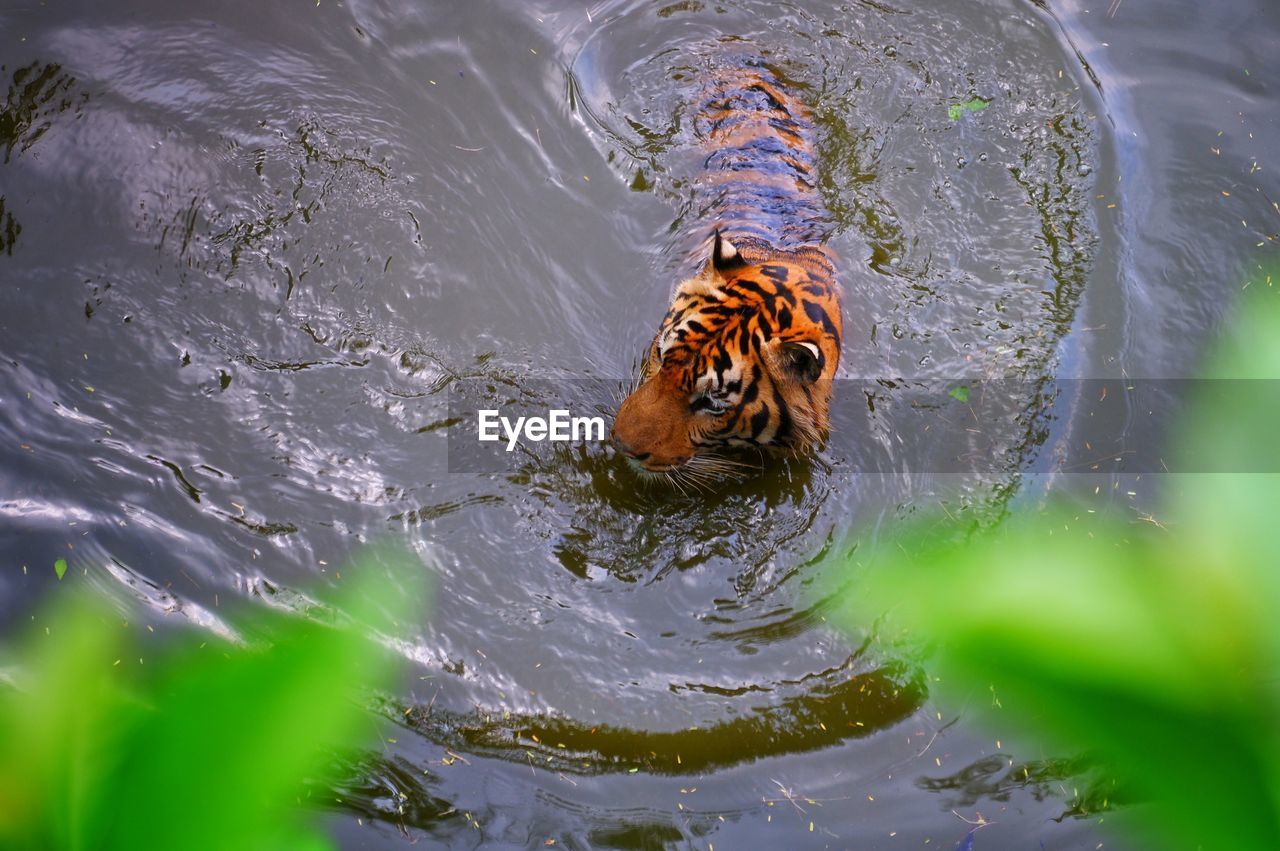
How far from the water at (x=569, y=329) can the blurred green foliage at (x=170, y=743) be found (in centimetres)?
282

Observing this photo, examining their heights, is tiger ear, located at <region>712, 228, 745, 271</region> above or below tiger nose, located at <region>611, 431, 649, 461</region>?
above

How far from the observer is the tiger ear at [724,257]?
11.4ft

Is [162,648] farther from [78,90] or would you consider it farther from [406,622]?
[78,90]

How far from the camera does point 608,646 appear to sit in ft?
11.6

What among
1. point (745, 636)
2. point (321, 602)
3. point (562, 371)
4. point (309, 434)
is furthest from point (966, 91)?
point (321, 602)

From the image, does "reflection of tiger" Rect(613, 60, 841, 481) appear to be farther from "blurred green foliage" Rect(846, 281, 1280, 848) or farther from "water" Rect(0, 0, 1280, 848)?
"blurred green foliage" Rect(846, 281, 1280, 848)

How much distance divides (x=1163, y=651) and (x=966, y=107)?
496 cm

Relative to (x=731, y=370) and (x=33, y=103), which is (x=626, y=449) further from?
(x=33, y=103)

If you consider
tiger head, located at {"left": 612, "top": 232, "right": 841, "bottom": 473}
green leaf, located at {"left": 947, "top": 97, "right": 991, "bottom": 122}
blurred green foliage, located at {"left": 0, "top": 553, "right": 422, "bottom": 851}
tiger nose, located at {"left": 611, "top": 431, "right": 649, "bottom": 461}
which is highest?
green leaf, located at {"left": 947, "top": 97, "right": 991, "bottom": 122}

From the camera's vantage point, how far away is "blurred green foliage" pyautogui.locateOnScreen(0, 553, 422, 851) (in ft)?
1.69

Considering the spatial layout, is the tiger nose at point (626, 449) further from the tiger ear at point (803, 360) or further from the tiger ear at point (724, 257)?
the tiger ear at point (724, 257)

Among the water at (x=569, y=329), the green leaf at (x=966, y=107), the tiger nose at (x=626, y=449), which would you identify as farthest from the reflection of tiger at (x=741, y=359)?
the green leaf at (x=966, y=107)

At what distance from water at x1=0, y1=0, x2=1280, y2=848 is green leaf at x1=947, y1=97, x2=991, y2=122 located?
0.07 metres

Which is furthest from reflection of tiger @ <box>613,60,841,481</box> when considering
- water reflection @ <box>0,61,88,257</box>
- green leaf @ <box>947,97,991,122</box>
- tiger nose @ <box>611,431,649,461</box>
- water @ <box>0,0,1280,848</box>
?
water reflection @ <box>0,61,88,257</box>
